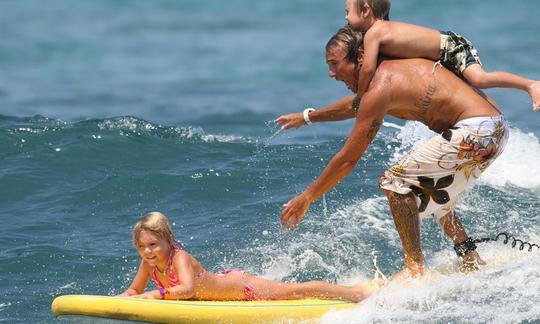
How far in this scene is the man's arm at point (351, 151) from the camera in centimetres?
639

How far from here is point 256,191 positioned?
31.5 feet

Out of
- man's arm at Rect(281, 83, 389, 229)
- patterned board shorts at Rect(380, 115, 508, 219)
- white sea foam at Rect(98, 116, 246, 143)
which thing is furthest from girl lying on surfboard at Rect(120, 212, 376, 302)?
white sea foam at Rect(98, 116, 246, 143)

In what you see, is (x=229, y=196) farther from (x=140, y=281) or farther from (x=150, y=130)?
(x=140, y=281)

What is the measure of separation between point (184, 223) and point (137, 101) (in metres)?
9.84

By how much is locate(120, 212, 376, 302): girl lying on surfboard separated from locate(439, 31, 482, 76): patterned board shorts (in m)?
1.45

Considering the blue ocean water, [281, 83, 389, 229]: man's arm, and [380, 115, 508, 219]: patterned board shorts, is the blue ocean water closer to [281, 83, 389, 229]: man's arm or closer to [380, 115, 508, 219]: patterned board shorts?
[380, 115, 508, 219]: patterned board shorts

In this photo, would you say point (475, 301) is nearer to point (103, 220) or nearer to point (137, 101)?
point (103, 220)

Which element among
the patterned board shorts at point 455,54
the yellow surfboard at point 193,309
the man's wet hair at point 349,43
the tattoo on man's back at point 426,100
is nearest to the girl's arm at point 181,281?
the yellow surfboard at point 193,309

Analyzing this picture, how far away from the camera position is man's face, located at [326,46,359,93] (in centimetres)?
645

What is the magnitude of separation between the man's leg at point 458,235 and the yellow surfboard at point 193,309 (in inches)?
38.1

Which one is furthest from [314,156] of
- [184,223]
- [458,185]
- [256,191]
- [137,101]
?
[137,101]

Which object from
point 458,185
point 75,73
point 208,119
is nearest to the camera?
point 458,185

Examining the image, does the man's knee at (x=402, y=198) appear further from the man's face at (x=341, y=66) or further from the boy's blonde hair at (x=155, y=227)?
the boy's blonde hair at (x=155, y=227)

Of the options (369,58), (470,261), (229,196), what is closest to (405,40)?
(369,58)
